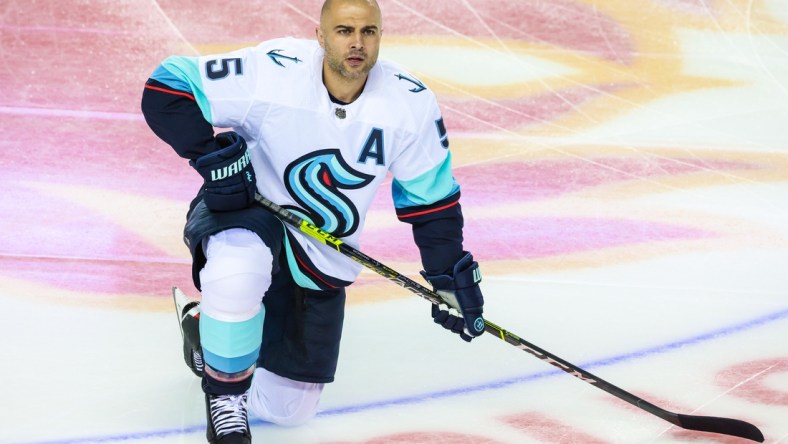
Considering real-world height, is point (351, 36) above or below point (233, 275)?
above

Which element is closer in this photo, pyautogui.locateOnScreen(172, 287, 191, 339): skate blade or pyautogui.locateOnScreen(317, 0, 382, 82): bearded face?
pyautogui.locateOnScreen(317, 0, 382, 82): bearded face

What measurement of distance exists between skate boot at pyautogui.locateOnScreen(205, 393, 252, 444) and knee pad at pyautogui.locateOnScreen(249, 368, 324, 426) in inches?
7.4

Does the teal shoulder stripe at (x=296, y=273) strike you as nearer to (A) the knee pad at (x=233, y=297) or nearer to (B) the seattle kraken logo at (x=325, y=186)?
(B) the seattle kraken logo at (x=325, y=186)

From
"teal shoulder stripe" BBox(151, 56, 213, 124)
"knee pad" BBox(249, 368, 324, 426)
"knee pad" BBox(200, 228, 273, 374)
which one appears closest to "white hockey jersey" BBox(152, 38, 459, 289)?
"teal shoulder stripe" BBox(151, 56, 213, 124)

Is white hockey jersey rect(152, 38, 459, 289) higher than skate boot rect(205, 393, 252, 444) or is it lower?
higher

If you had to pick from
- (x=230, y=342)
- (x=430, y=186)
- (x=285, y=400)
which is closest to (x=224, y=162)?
(x=230, y=342)

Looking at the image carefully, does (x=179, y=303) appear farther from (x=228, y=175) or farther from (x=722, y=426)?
(x=722, y=426)

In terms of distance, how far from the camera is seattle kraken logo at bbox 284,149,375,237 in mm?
2752

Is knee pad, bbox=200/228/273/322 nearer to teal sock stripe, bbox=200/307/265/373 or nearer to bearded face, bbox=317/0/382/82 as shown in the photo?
teal sock stripe, bbox=200/307/265/373

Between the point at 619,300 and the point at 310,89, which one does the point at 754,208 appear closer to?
the point at 619,300

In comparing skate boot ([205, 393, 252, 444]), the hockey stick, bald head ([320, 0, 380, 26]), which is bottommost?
skate boot ([205, 393, 252, 444])

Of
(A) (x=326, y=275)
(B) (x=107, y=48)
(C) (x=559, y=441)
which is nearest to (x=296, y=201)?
(A) (x=326, y=275)

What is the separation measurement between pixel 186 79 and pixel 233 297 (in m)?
0.53

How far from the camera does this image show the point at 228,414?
8.76ft
